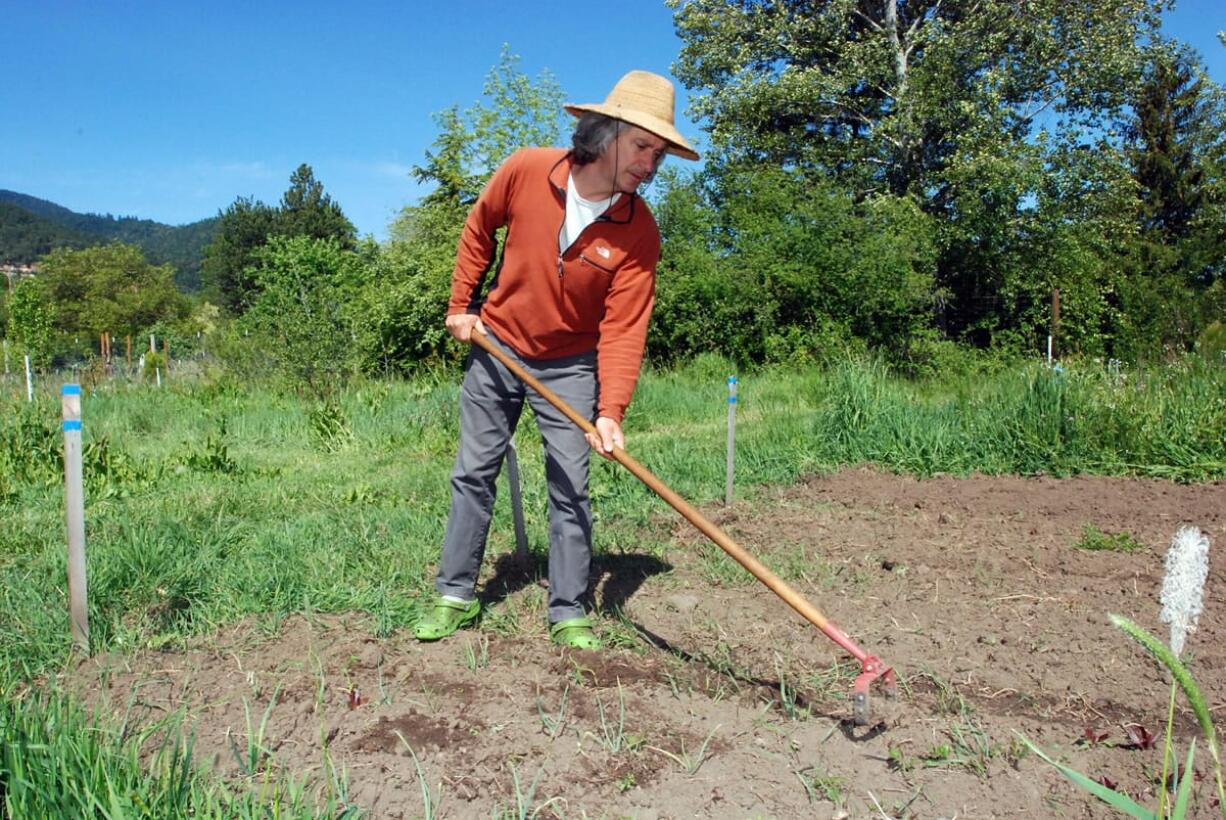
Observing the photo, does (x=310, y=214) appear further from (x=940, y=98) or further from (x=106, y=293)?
(x=940, y=98)

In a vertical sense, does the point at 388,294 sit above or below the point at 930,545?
above

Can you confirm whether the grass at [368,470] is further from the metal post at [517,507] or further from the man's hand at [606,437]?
the man's hand at [606,437]

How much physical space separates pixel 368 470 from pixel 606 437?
14.2 feet

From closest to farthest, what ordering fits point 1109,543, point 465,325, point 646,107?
1. point 646,107
2. point 465,325
3. point 1109,543

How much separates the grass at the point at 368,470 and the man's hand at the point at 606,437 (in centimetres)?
82

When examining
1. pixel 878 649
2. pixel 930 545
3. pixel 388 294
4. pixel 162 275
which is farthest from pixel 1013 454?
pixel 162 275

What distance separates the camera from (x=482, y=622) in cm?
358

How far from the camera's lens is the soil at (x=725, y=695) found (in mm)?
2461

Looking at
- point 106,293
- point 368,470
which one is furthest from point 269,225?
point 368,470

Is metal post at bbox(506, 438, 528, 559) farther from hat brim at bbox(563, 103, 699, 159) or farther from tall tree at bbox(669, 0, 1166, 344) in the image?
tall tree at bbox(669, 0, 1166, 344)

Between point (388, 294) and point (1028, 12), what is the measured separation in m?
14.6

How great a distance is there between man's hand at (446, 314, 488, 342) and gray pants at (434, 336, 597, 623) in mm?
83

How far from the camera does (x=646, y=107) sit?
3.11 metres

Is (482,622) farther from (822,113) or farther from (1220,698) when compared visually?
(822,113)
